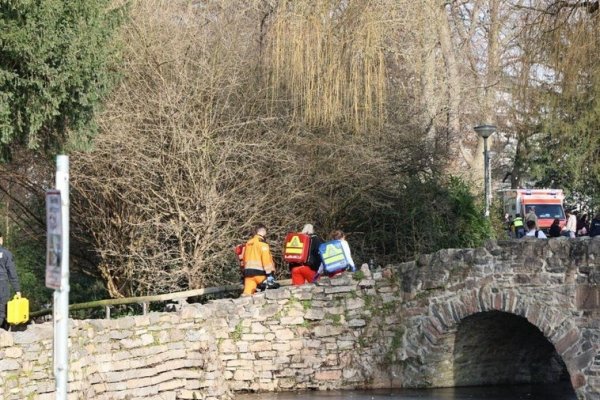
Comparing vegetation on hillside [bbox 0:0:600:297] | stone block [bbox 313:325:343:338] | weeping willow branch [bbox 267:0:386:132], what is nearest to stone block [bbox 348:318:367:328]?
stone block [bbox 313:325:343:338]

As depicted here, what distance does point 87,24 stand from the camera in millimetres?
14930

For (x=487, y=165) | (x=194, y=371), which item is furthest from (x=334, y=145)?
(x=194, y=371)

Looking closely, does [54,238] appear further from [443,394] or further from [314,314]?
[443,394]

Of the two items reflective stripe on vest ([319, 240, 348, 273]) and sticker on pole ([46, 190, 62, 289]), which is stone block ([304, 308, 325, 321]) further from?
sticker on pole ([46, 190, 62, 289])

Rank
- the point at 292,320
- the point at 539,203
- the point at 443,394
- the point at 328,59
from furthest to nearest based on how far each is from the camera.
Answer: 1. the point at 539,203
2. the point at 328,59
3. the point at 292,320
4. the point at 443,394

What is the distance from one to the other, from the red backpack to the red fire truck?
18.5m

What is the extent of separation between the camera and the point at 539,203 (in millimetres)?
36344

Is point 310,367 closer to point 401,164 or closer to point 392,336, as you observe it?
point 392,336

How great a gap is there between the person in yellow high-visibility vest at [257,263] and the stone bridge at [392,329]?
17.4 inches

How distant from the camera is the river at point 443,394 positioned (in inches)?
659

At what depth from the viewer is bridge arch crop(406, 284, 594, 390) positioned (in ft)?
53.7

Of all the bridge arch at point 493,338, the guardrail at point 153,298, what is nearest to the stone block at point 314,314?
the guardrail at point 153,298

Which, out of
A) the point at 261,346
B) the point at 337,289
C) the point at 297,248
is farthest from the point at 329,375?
the point at 297,248

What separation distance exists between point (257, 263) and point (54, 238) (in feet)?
36.9
